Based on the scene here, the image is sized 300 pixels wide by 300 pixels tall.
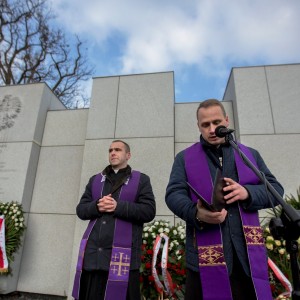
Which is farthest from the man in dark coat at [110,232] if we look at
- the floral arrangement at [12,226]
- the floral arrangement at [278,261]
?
the floral arrangement at [12,226]

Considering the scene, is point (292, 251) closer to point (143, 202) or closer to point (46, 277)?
point (143, 202)

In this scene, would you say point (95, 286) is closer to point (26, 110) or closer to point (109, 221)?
point (109, 221)

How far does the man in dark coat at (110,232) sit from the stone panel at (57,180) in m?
2.84

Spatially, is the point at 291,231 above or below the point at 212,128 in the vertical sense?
below

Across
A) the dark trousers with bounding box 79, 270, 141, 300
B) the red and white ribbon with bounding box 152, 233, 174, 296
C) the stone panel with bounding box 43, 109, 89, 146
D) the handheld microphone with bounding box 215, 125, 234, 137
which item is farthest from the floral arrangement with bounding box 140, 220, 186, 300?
the stone panel with bounding box 43, 109, 89, 146

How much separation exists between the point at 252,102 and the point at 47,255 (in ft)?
16.5

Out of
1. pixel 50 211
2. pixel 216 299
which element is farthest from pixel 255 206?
pixel 50 211

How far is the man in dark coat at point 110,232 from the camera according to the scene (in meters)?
1.98

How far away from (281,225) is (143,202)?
4.74ft

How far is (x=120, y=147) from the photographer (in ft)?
8.17

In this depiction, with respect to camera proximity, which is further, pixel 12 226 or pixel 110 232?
pixel 12 226

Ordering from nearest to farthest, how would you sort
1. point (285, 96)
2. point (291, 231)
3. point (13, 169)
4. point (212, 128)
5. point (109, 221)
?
point (291, 231), point (212, 128), point (109, 221), point (285, 96), point (13, 169)

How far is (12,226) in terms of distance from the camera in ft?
14.3

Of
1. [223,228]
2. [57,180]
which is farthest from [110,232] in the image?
[57,180]
